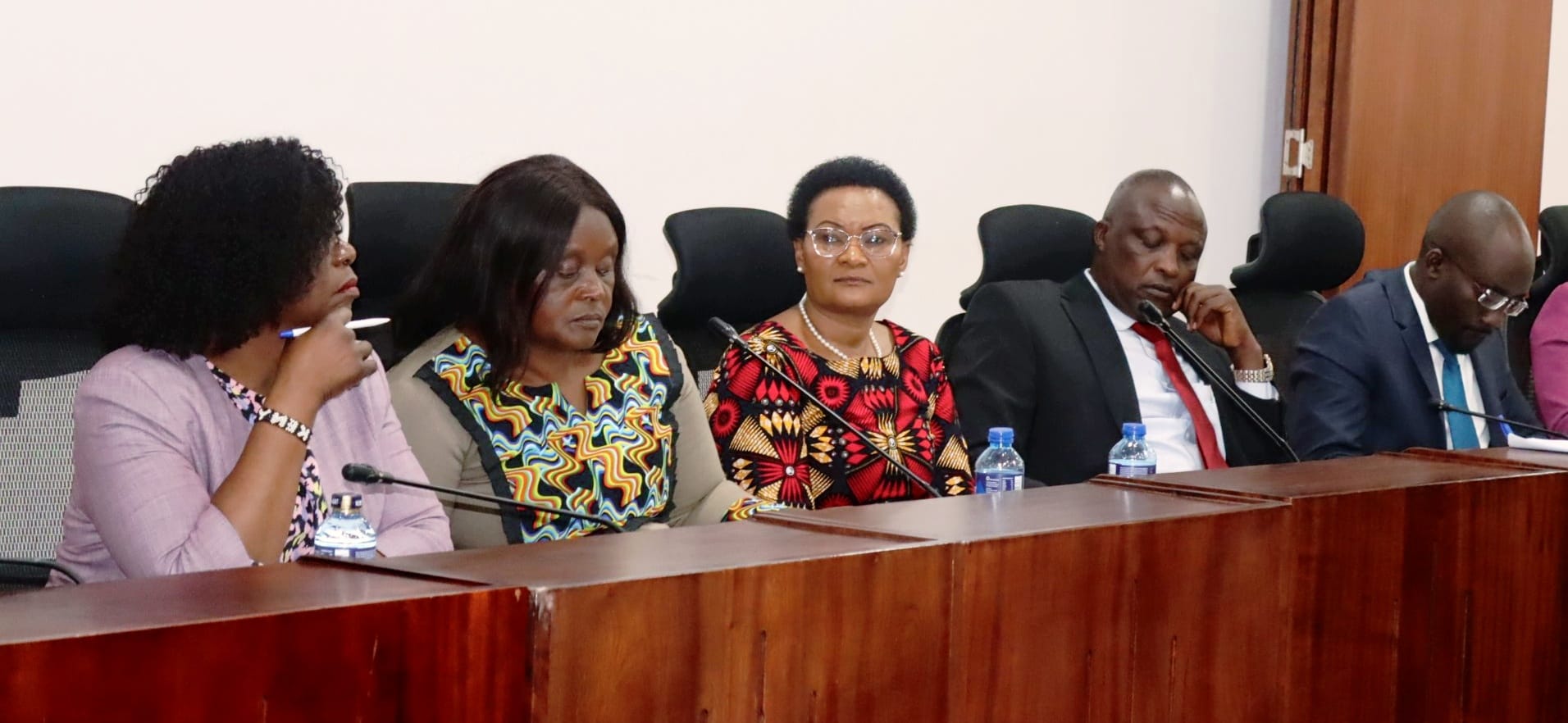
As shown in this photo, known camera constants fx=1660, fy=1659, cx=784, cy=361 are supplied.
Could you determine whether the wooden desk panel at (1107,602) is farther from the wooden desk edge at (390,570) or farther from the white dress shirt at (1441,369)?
the white dress shirt at (1441,369)

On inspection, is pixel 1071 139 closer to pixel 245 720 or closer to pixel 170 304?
pixel 170 304

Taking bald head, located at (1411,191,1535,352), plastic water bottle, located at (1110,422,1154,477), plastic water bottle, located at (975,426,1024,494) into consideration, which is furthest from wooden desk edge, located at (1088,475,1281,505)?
bald head, located at (1411,191,1535,352)

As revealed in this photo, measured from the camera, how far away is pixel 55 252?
2250mm

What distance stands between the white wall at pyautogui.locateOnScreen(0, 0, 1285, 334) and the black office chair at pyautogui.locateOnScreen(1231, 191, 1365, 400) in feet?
2.85

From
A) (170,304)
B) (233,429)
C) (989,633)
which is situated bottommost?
(989,633)

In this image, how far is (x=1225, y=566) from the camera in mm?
1712

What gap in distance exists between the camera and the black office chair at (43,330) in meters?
2.20

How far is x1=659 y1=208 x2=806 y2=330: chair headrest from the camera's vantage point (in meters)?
2.96

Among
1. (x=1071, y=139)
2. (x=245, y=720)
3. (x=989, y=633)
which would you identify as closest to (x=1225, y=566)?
(x=989, y=633)

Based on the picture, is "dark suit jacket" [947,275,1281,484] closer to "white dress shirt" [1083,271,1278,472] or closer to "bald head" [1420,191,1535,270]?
"white dress shirt" [1083,271,1278,472]

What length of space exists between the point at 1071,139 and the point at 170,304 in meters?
3.46

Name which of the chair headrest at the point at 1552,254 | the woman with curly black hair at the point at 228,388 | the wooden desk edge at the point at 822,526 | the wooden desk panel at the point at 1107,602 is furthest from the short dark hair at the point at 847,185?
the chair headrest at the point at 1552,254

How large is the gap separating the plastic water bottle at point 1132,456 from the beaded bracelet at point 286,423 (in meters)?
1.38

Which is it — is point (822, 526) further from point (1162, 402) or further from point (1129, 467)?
point (1162, 402)
